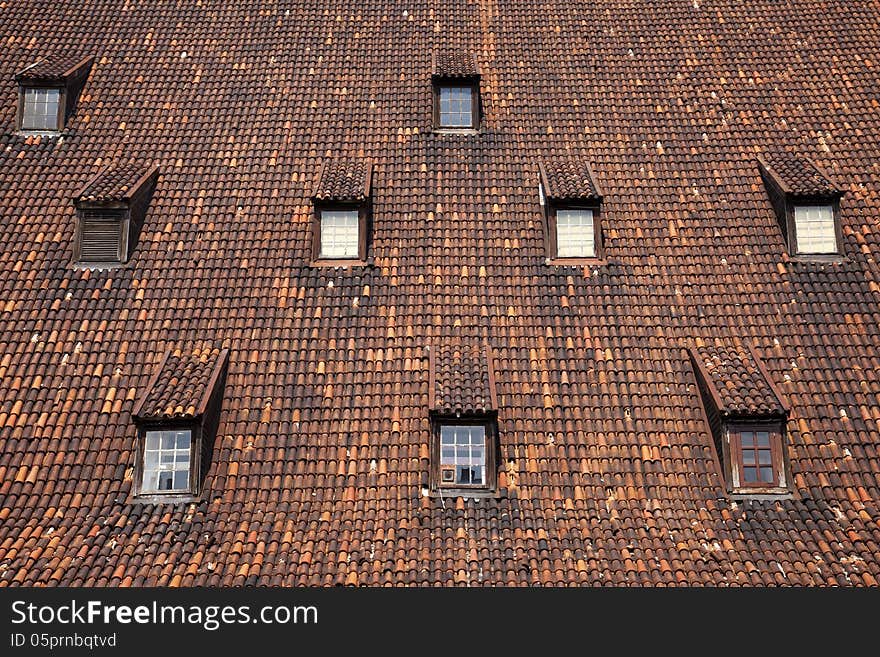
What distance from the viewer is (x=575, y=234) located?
51.3ft

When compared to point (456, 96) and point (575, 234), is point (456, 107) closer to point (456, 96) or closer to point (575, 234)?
point (456, 96)

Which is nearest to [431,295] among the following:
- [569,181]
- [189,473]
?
[569,181]

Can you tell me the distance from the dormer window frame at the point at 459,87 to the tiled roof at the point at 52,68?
26.5ft

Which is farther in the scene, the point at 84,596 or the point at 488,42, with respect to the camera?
the point at 488,42

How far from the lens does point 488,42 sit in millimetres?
19391

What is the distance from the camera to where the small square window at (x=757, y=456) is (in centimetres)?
1279

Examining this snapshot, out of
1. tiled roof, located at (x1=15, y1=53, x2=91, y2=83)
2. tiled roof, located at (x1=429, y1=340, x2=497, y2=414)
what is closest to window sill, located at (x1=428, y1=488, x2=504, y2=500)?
tiled roof, located at (x1=429, y1=340, x2=497, y2=414)

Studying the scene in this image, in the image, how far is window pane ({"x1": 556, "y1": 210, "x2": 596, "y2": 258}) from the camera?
51.0 feet

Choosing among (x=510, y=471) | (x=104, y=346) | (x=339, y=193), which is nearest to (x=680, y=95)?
(x=339, y=193)

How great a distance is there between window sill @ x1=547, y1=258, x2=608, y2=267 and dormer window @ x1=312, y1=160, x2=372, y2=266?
365 cm

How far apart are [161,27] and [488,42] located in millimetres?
7988

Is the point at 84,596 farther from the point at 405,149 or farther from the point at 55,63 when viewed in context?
the point at 55,63

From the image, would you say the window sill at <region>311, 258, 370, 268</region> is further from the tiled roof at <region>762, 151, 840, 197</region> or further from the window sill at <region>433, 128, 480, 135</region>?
the tiled roof at <region>762, 151, 840, 197</region>

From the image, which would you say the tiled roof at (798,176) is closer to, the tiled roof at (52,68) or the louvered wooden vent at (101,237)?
the louvered wooden vent at (101,237)
